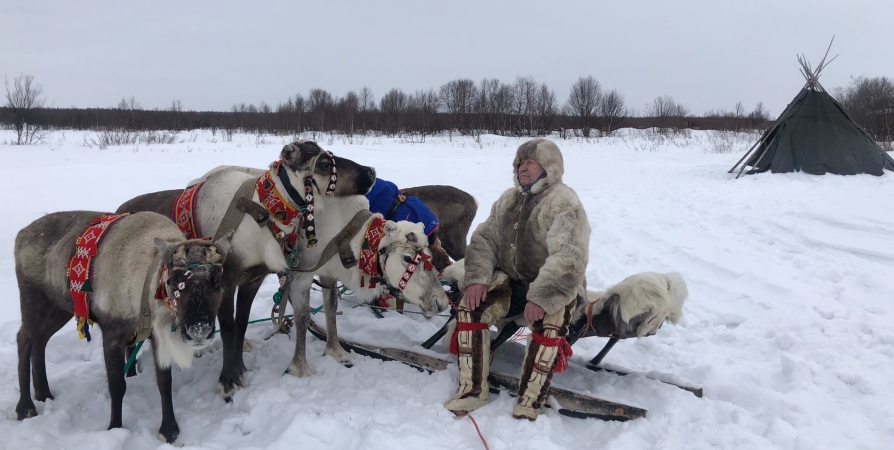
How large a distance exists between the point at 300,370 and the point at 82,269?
160cm

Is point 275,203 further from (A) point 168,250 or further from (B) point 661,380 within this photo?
(B) point 661,380

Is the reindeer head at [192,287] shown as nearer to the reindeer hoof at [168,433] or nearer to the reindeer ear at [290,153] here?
the reindeer hoof at [168,433]

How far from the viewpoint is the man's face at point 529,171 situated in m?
3.47

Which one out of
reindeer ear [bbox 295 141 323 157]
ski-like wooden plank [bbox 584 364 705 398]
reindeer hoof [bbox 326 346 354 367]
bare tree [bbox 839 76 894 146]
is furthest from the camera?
bare tree [bbox 839 76 894 146]

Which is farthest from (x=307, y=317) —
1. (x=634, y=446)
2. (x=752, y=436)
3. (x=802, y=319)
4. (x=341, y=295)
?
(x=802, y=319)

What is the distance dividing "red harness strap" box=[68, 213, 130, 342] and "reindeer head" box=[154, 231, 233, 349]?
0.58m

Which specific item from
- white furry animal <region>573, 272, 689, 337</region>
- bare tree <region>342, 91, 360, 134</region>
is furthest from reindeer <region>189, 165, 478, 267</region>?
bare tree <region>342, 91, 360, 134</region>

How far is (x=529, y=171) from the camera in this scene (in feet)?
11.5

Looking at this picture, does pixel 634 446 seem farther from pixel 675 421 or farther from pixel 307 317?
pixel 307 317

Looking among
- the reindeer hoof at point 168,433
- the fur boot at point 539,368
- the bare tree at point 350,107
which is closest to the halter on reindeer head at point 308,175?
the reindeer hoof at point 168,433

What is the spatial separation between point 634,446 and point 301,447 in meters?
1.81

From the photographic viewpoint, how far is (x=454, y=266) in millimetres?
4188

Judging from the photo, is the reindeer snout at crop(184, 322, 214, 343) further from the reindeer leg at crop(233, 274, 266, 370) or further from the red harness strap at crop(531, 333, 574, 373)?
the red harness strap at crop(531, 333, 574, 373)

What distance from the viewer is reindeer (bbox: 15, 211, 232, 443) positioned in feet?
8.71
